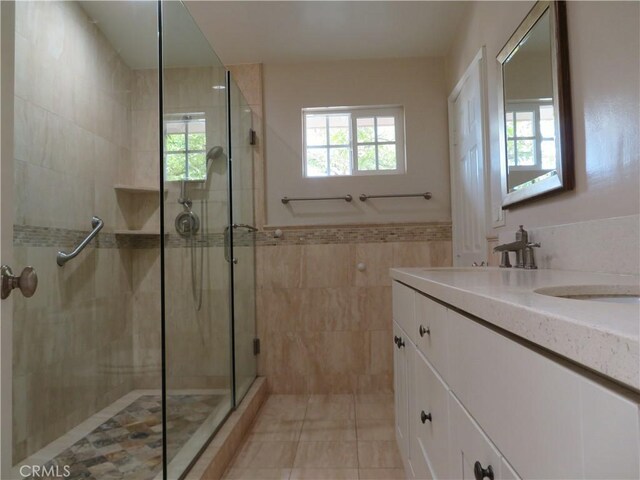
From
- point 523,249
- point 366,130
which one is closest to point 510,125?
point 523,249

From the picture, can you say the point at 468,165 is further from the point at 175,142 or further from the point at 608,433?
the point at 608,433

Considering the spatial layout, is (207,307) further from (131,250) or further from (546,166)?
(546,166)

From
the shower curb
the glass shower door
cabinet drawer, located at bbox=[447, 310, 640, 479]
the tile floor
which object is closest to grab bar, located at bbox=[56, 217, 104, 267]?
the glass shower door

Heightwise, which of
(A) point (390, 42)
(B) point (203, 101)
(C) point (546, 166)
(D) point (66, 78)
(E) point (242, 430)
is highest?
(A) point (390, 42)

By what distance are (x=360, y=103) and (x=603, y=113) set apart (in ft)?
6.31

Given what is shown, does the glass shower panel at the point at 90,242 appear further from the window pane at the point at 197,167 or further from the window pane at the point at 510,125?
the window pane at the point at 510,125

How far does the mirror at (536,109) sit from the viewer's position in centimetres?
124

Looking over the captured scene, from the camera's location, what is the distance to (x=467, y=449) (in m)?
0.71

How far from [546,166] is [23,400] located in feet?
7.51

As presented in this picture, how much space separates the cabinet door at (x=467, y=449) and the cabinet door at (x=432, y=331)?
0.36ft

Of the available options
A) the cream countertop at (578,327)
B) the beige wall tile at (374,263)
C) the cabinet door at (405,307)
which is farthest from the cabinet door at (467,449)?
the beige wall tile at (374,263)

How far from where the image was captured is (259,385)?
2.52m

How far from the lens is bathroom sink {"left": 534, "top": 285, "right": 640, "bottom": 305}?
78 cm

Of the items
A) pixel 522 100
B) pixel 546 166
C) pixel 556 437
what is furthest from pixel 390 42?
pixel 556 437
